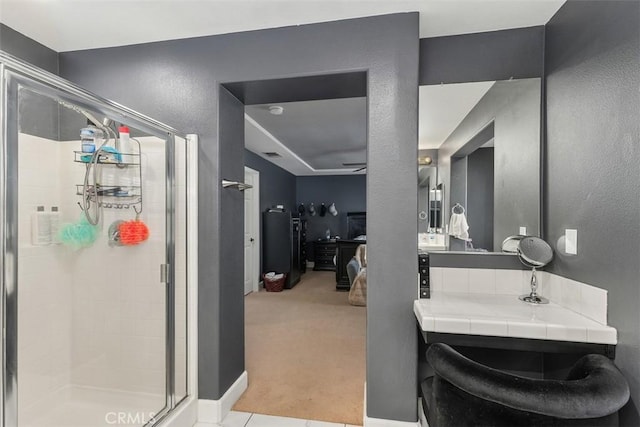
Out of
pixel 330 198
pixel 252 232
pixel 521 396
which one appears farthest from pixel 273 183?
pixel 521 396

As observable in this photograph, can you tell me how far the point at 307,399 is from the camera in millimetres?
2164

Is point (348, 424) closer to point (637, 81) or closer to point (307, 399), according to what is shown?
point (307, 399)

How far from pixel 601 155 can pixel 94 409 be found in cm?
313

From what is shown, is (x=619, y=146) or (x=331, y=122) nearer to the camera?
(x=619, y=146)

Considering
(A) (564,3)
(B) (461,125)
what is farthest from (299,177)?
(A) (564,3)

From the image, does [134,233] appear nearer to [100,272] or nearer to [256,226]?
[100,272]

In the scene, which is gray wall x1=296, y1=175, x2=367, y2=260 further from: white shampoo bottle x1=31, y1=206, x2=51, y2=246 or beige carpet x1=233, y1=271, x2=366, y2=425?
white shampoo bottle x1=31, y1=206, x2=51, y2=246

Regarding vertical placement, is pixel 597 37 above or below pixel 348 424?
above

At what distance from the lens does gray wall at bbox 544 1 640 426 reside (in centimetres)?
115

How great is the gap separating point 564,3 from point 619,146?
3.08ft

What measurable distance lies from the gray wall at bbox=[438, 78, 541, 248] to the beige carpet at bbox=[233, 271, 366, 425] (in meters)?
1.53

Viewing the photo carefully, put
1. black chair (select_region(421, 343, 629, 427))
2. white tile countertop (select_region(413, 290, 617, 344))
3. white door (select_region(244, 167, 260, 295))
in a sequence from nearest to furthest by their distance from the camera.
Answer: black chair (select_region(421, 343, 629, 427)), white tile countertop (select_region(413, 290, 617, 344)), white door (select_region(244, 167, 260, 295))

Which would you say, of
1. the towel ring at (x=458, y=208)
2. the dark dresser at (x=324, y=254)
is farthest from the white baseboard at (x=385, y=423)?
the dark dresser at (x=324, y=254)

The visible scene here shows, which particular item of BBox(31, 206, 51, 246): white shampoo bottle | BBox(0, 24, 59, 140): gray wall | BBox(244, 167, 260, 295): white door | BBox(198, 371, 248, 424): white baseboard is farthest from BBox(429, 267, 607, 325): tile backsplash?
BBox(244, 167, 260, 295): white door
